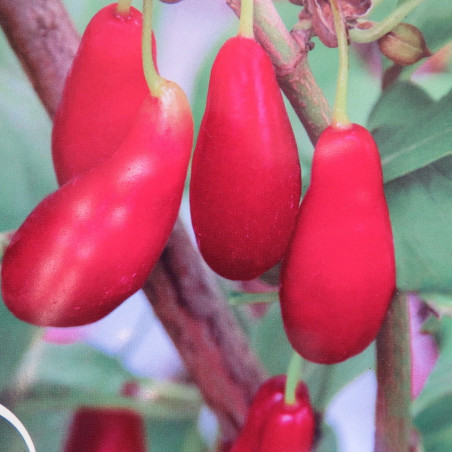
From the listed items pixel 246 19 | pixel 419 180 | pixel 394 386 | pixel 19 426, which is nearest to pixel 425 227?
pixel 419 180

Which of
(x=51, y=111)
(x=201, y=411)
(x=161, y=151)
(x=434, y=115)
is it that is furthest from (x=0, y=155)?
(x=434, y=115)

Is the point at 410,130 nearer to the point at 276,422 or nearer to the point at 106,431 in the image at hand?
the point at 276,422

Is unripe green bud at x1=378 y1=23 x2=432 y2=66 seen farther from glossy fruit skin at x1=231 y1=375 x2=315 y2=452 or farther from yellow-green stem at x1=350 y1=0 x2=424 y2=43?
glossy fruit skin at x1=231 y1=375 x2=315 y2=452

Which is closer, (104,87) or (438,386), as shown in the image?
(104,87)

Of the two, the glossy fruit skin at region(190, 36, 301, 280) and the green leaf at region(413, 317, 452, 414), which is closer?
the glossy fruit skin at region(190, 36, 301, 280)

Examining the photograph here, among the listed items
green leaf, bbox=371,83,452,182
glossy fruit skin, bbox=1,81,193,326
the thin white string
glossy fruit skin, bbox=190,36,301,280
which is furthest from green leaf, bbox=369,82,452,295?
the thin white string
